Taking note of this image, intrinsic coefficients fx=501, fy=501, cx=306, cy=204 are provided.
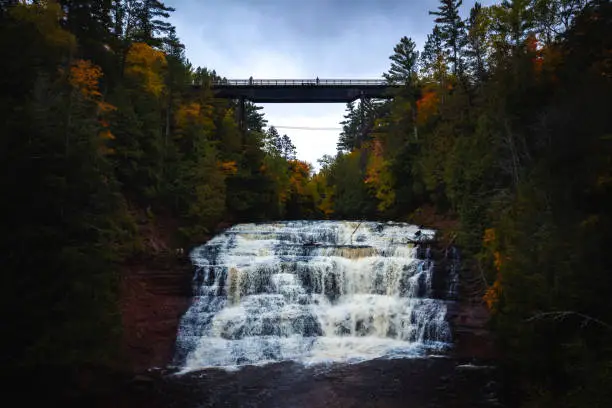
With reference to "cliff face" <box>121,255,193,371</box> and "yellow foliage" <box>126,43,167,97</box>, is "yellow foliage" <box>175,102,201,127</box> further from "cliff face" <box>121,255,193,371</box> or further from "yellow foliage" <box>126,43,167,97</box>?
"cliff face" <box>121,255,193,371</box>

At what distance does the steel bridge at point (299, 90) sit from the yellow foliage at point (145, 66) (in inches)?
450

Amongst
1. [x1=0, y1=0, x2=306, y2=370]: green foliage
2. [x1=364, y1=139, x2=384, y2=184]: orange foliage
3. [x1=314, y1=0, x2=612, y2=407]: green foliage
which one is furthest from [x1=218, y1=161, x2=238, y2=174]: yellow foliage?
[x1=314, y1=0, x2=612, y2=407]: green foliage

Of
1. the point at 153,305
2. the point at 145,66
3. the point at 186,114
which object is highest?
the point at 145,66

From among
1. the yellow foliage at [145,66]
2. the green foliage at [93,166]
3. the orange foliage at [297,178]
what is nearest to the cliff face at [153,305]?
the green foliage at [93,166]

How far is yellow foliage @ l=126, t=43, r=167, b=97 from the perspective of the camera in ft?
102

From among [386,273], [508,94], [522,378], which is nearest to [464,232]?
[386,273]

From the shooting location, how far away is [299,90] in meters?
45.1

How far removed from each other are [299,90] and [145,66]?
53.5ft

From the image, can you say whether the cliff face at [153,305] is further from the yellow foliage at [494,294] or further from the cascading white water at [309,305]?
the yellow foliage at [494,294]

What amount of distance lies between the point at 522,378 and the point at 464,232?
7.85 metres

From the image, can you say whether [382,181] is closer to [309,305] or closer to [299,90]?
[299,90]

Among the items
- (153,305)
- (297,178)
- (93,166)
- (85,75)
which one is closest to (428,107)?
(297,178)

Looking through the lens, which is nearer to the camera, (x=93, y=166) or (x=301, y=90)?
(x=93, y=166)

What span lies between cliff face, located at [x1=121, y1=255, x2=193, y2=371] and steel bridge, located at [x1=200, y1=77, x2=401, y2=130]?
2402cm
